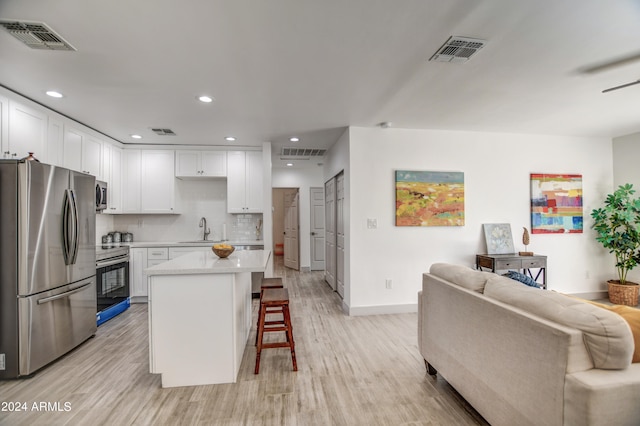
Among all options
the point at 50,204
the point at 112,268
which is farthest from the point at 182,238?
the point at 50,204

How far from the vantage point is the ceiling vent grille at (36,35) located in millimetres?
1869

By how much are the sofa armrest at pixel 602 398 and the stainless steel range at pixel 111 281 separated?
4.43m

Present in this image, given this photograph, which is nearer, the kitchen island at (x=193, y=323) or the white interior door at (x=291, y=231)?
the kitchen island at (x=193, y=323)

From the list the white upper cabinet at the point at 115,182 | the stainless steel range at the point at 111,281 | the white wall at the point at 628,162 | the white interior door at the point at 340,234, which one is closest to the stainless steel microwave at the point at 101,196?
the white upper cabinet at the point at 115,182

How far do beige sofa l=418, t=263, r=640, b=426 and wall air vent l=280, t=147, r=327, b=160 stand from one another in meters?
3.92

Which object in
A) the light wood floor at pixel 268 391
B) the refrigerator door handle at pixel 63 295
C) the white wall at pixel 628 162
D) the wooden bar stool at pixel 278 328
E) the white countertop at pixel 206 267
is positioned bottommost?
the light wood floor at pixel 268 391

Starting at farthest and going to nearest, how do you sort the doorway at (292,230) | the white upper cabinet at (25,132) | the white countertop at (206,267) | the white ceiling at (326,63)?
the doorway at (292,230), the white upper cabinet at (25,132), the white countertop at (206,267), the white ceiling at (326,63)

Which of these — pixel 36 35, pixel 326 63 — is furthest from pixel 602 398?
pixel 36 35

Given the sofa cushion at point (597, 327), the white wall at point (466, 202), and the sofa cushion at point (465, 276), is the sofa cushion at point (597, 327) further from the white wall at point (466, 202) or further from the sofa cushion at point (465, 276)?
the white wall at point (466, 202)

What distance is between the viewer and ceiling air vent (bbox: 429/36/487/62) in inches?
80.9

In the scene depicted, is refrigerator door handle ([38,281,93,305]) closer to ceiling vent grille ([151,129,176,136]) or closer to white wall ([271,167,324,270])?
ceiling vent grille ([151,129,176,136])

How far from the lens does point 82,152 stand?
12.8 feet

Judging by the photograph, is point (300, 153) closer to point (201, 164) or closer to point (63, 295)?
point (201, 164)

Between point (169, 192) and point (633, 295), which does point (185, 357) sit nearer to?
point (169, 192)
